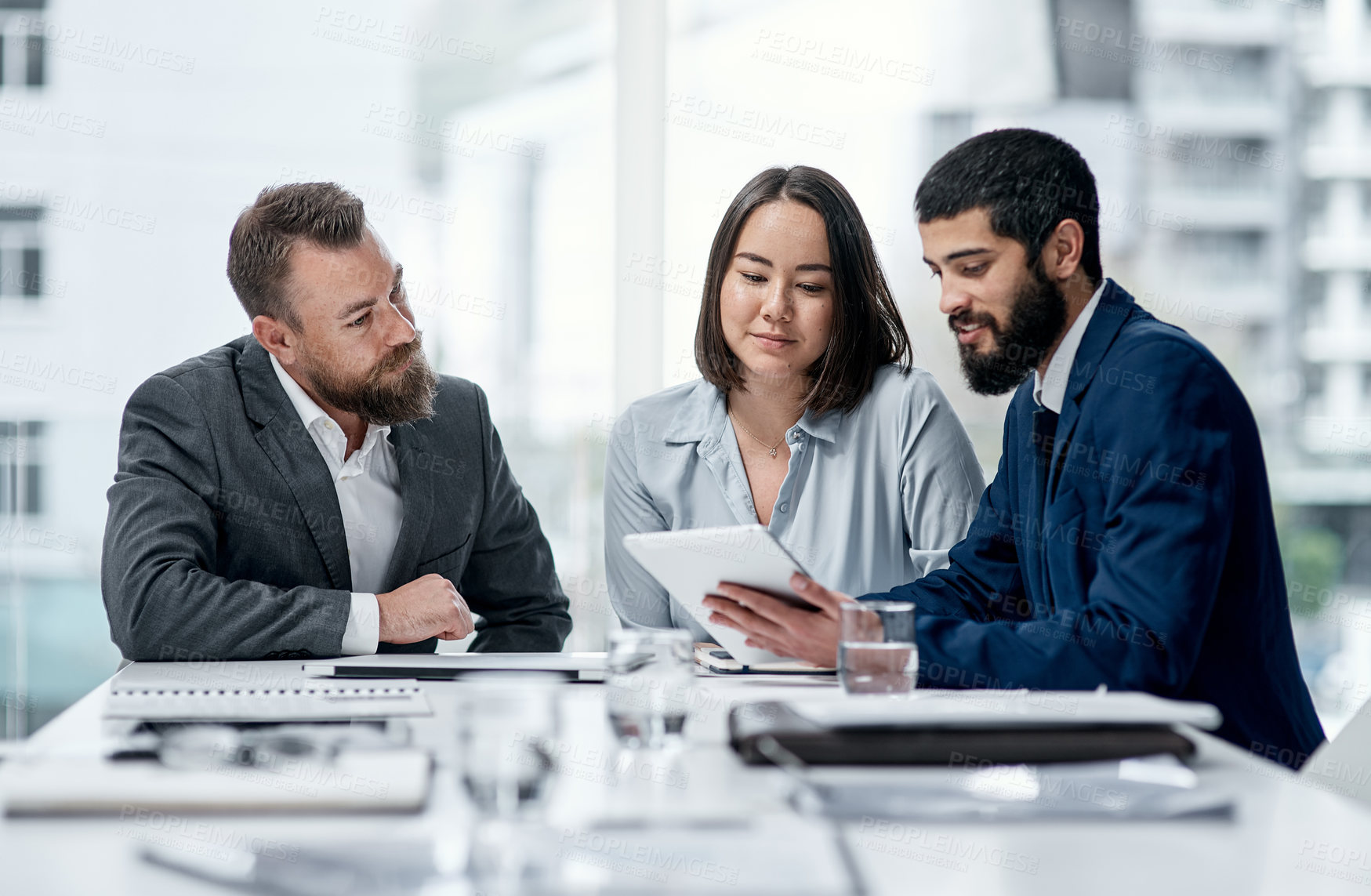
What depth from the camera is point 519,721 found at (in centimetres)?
90

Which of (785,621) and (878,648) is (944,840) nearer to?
(878,648)

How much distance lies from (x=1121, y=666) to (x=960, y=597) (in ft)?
1.49

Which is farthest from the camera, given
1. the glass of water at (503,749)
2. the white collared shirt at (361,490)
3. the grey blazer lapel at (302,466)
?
the white collared shirt at (361,490)

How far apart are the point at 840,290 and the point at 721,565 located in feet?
2.95

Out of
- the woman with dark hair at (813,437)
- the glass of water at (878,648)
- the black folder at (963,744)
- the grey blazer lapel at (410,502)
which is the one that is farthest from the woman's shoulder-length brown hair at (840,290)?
the black folder at (963,744)

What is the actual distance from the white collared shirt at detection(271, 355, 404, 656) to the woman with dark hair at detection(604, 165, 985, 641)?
42 centimetres

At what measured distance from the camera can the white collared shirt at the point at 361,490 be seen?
199 cm

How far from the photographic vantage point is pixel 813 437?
2.21m

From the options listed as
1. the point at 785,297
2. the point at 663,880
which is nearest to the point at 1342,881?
the point at 663,880

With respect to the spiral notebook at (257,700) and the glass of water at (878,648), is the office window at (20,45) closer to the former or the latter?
the spiral notebook at (257,700)

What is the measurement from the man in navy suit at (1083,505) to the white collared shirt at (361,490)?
2.43ft

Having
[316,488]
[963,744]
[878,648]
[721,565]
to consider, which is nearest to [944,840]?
[963,744]

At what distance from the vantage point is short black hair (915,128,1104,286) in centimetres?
168

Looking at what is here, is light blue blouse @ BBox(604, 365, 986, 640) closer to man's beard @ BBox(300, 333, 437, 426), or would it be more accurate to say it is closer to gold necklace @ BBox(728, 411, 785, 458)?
gold necklace @ BBox(728, 411, 785, 458)
